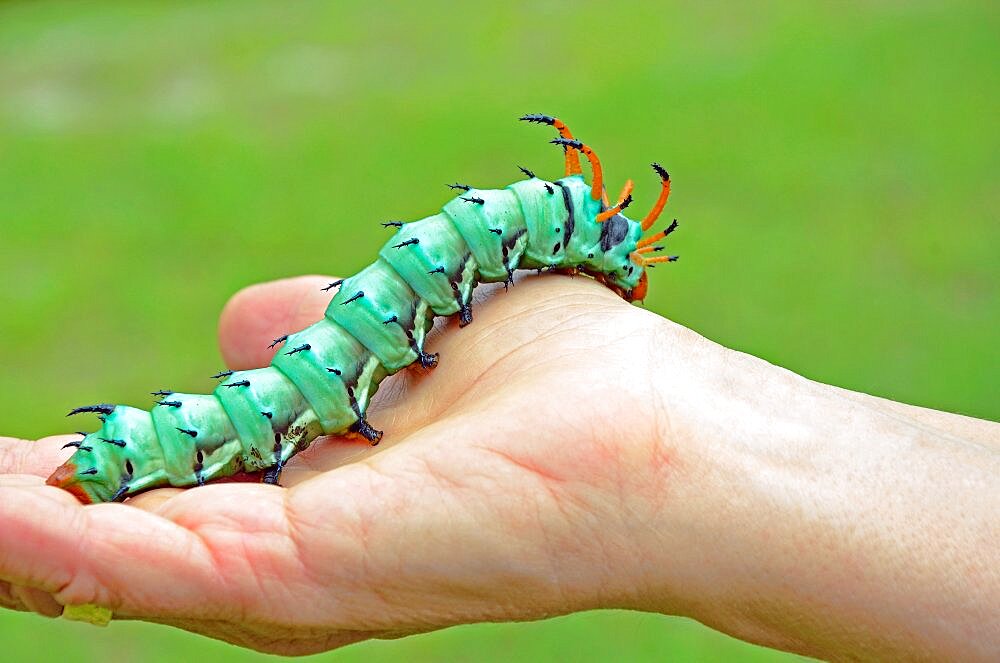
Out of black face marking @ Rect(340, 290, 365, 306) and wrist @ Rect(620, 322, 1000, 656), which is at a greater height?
black face marking @ Rect(340, 290, 365, 306)

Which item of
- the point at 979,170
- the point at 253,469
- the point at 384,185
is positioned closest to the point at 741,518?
the point at 253,469

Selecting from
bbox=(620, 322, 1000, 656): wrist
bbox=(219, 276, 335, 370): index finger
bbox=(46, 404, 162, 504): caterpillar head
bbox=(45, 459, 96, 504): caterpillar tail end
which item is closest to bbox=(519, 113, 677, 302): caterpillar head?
bbox=(620, 322, 1000, 656): wrist

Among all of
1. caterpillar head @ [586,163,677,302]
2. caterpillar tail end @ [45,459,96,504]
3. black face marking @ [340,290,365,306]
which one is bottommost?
caterpillar tail end @ [45,459,96,504]

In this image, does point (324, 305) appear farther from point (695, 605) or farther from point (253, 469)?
point (695, 605)

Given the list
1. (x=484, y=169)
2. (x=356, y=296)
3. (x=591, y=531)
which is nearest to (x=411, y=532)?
(x=591, y=531)

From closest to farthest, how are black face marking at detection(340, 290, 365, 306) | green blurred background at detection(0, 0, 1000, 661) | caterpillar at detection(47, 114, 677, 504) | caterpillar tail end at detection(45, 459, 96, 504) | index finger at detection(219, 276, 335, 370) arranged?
1. caterpillar tail end at detection(45, 459, 96, 504)
2. caterpillar at detection(47, 114, 677, 504)
3. black face marking at detection(340, 290, 365, 306)
4. index finger at detection(219, 276, 335, 370)
5. green blurred background at detection(0, 0, 1000, 661)

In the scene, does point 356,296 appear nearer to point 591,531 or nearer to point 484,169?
point 591,531

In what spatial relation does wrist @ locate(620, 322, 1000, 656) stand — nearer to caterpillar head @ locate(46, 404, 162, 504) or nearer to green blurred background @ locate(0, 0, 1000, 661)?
caterpillar head @ locate(46, 404, 162, 504)
